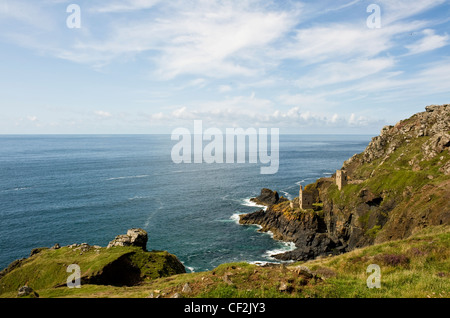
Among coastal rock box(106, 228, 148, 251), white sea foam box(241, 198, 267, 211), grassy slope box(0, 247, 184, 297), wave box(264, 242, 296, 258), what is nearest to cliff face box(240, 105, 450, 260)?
wave box(264, 242, 296, 258)

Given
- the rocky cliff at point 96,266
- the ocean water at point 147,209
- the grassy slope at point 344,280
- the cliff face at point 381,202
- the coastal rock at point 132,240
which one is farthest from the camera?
the ocean water at point 147,209

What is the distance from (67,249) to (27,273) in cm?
607

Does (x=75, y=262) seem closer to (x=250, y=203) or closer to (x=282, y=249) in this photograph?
(x=282, y=249)

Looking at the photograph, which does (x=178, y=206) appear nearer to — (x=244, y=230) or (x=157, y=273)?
(x=244, y=230)

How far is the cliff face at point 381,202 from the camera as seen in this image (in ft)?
162

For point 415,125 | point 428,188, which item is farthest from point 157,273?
point 415,125

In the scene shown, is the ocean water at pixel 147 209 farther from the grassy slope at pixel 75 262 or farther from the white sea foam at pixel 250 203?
the grassy slope at pixel 75 262

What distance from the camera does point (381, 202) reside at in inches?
2502

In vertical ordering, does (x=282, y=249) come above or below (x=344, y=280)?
below

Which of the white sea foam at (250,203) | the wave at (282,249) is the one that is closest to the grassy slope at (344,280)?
the wave at (282,249)

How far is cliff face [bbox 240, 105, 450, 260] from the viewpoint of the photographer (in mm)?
49438

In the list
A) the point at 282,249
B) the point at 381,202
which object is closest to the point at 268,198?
the point at 282,249
